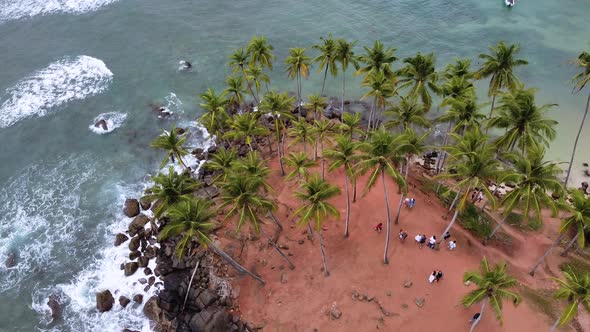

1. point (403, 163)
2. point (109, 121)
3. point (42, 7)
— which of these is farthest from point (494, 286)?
point (42, 7)

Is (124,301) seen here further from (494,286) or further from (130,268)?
(494,286)

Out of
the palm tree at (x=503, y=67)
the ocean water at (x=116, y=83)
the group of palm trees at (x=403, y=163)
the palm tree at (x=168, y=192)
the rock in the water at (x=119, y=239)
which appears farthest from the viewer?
the rock in the water at (x=119, y=239)

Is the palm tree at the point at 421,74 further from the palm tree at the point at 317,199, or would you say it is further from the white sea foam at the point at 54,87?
the white sea foam at the point at 54,87

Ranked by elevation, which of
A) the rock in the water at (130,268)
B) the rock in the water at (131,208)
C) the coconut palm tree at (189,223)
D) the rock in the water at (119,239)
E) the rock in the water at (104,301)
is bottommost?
the rock in the water at (104,301)

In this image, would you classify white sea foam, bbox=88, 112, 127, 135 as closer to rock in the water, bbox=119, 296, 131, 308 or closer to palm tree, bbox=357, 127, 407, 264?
rock in the water, bbox=119, 296, 131, 308

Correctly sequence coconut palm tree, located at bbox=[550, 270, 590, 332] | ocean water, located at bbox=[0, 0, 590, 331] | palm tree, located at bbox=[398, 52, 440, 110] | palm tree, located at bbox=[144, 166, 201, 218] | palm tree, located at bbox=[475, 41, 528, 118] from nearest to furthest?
coconut palm tree, located at bbox=[550, 270, 590, 332]
palm tree, located at bbox=[144, 166, 201, 218]
palm tree, located at bbox=[398, 52, 440, 110]
palm tree, located at bbox=[475, 41, 528, 118]
ocean water, located at bbox=[0, 0, 590, 331]

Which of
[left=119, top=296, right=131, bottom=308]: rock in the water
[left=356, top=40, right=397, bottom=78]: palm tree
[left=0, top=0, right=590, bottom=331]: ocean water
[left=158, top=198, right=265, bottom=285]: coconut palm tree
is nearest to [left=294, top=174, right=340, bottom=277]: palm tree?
[left=158, top=198, right=265, bottom=285]: coconut palm tree

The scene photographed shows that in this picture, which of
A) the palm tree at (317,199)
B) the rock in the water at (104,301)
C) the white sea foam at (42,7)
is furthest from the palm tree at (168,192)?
the white sea foam at (42,7)
